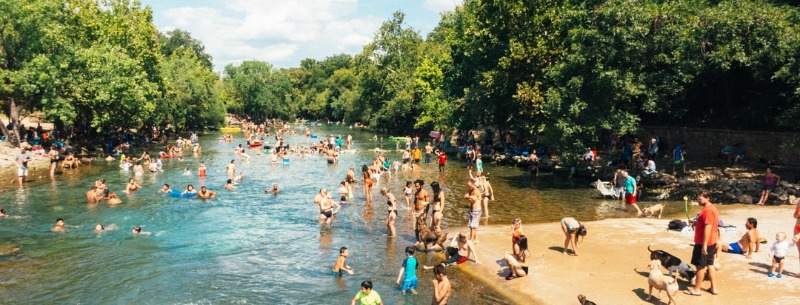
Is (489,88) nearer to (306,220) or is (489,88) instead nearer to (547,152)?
(547,152)

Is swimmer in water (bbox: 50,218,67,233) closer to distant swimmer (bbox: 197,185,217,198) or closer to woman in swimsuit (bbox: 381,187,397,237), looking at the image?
distant swimmer (bbox: 197,185,217,198)

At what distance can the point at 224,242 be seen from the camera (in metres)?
19.7

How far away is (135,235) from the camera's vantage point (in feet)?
67.0

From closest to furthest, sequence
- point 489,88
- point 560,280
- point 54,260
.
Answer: point 560,280, point 54,260, point 489,88

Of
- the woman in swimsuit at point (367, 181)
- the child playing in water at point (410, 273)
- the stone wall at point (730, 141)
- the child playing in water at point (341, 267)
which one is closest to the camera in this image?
the child playing in water at point (410, 273)

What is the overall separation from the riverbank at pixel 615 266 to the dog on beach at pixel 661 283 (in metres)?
0.40

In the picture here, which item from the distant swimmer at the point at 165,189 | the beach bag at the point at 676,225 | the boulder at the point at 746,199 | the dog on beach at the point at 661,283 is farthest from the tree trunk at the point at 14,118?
the boulder at the point at 746,199

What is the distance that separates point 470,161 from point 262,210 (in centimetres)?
2068

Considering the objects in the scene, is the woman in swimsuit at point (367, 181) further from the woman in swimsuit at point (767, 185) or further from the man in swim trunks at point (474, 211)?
the woman in swimsuit at point (767, 185)

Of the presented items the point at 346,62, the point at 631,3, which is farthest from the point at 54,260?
the point at 346,62

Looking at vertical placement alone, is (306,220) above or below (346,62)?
below

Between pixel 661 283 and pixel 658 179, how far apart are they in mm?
20126

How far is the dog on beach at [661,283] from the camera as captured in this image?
37.6 feet

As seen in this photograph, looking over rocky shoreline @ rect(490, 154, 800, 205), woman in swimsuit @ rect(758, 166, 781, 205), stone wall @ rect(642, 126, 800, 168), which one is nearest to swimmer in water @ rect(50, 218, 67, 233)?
rocky shoreline @ rect(490, 154, 800, 205)
